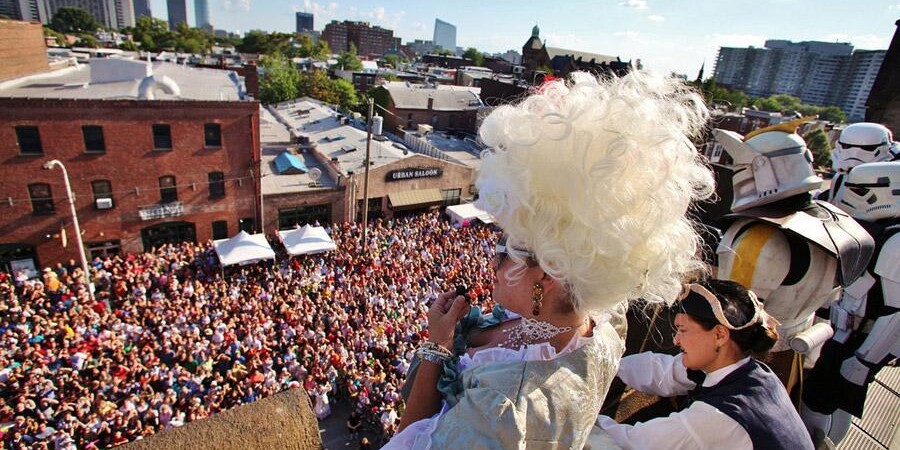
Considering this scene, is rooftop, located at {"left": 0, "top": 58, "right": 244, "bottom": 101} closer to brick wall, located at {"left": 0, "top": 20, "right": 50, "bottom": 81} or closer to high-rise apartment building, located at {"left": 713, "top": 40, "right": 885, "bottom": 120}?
brick wall, located at {"left": 0, "top": 20, "right": 50, "bottom": 81}

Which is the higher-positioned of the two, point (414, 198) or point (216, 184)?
point (216, 184)

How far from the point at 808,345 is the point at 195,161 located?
20211mm

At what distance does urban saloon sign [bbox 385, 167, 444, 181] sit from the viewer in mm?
23033

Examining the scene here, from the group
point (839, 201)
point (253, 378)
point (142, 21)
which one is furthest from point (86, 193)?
point (142, 21)

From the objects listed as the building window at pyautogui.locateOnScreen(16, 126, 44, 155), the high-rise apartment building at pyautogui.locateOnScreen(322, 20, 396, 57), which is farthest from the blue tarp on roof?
the high-rise apartment building at pyautogui.locateOnScreen(322, 20, 396, 57)

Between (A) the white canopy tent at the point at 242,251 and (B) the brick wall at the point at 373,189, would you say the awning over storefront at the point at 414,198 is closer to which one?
(B) the brick wall at the point at 373,189

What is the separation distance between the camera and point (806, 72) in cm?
14238

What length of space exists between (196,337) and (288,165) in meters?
13.0

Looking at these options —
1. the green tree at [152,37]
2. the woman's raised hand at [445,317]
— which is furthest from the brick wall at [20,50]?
the green tree at [152,37]

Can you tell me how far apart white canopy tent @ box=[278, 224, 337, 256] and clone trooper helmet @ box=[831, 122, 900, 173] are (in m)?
14.8

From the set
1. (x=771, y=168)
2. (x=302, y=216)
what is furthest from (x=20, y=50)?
(x=771, y=168)

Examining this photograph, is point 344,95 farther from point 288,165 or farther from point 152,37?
point 152,37

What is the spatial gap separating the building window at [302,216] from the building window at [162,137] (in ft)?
16.8

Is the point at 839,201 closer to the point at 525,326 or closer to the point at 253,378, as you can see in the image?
the point at 525,326
